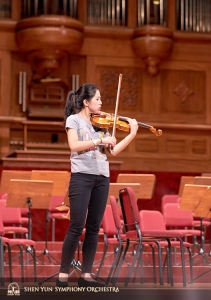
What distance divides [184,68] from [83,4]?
6.93 ft

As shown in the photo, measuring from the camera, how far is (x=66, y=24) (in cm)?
1098

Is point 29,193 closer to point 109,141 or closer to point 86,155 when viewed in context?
point 86,155

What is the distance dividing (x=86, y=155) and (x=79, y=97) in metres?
0.45

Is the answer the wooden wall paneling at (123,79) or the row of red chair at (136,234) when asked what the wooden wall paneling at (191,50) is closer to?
the wooden wall paneling at (123,79)

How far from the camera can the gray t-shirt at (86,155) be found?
444 cm

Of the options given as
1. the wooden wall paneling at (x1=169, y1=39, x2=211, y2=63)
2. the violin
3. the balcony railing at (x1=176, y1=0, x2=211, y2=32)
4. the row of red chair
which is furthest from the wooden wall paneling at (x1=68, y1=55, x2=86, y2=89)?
the violin

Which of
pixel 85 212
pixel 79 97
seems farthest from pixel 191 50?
pixel 85 212

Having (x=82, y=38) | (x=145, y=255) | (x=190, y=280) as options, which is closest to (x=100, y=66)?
(x=82, y=38)

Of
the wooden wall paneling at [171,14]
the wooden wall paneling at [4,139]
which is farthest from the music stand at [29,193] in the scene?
the wooden wall paneling at [171,14]

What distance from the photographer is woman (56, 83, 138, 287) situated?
14.4 ft

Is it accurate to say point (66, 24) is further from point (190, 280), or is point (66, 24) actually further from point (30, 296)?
point (30, 296)

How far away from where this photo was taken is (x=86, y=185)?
441 cm

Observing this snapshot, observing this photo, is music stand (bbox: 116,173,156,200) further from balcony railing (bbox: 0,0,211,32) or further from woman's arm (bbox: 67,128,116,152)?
balcony railing (bbox: 0,0,211,32)

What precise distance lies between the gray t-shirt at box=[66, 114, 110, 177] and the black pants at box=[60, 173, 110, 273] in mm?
41
